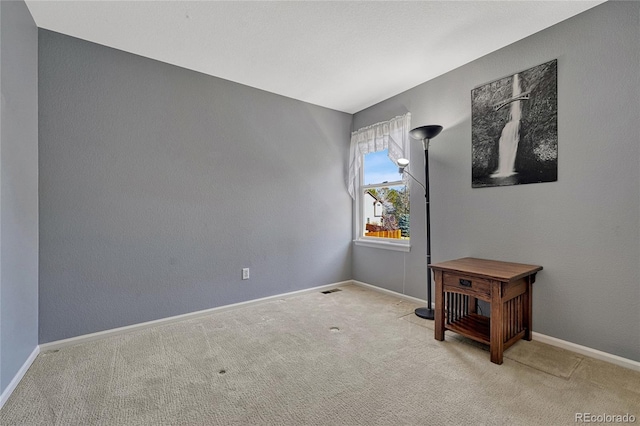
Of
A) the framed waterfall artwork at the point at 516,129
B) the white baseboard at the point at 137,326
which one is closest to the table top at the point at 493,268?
the framed waterfall artwork at the point at 516,129

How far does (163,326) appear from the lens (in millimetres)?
2699

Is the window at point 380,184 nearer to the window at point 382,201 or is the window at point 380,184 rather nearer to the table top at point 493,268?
the window at point 382,201

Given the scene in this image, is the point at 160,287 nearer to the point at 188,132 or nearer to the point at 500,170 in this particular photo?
the point at 188,132

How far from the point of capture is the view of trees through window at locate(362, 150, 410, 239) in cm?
357

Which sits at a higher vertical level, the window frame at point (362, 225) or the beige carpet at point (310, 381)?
the window frame at point (362, 225)

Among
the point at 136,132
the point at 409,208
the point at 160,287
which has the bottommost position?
the point at 160,287

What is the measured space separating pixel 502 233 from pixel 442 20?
5.92ft

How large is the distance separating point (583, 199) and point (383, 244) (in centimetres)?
198

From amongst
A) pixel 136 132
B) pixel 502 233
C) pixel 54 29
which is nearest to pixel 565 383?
pixel 502 233

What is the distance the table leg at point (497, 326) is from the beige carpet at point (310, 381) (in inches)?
2.9

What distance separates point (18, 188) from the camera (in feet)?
6.17

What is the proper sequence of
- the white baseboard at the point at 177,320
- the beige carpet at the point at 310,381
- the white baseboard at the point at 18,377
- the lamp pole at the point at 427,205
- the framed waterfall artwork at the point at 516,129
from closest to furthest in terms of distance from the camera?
the beige carpet at the point at 310,381 < the white baseboard at the point at 18,377 < the white baseboard at the point at 177,320 < the framed waterfall artwork at the point at 516,129 < the lamp pole at the point at 427,205

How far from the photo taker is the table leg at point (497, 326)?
2.00 metres

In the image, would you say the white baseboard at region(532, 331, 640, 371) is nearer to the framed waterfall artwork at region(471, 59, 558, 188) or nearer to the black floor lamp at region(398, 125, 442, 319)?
the black floor lamp at region(398, 125, 442, 319)
